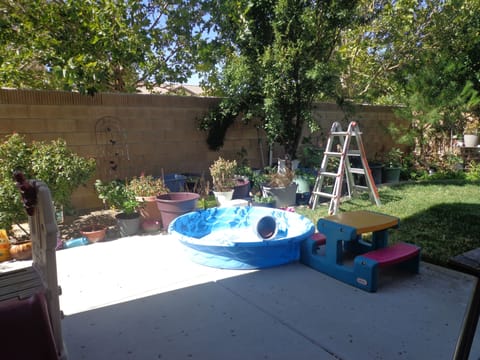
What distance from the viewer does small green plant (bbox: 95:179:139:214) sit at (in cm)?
471

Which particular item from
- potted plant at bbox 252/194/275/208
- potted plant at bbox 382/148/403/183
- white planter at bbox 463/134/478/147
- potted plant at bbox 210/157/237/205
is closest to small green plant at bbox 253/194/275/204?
potted plant at bbox 252/194/275/208

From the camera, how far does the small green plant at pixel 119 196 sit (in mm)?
4715

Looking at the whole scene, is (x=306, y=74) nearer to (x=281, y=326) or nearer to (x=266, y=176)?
(x=266, y=176)

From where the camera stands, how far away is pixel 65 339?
2.35 metres

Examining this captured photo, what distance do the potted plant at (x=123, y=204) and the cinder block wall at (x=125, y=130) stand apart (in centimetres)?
69

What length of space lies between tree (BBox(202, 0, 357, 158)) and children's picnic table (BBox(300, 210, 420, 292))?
310 centimetres

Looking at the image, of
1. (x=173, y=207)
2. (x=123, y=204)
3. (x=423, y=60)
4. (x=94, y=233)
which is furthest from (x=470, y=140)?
(x=94, y=233)

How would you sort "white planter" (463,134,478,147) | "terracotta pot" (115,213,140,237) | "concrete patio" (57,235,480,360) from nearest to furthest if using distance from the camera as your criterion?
"concrete patio" (57,235,480,360)
"terracotta pot" (115,213,140,237)
"white planter" (463,134,478,147)

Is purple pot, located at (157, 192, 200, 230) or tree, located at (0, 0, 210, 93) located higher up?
tree, located at (0, 0, 210, 93)

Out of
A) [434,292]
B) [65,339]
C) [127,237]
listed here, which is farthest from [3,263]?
[434,292]

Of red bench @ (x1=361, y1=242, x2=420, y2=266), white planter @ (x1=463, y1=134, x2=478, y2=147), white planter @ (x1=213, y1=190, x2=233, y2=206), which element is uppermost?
white planter @ (x1=463, y1=134, x2=478, y2=147)

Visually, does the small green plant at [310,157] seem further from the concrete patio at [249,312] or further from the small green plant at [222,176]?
the concrete patio at [249,312]

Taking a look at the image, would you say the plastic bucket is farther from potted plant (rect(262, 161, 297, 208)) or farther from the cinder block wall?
potted plant (rect(262, 161, 297, 208))

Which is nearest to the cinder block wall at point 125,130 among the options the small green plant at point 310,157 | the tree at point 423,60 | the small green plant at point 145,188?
the small green plant at point 310,157
